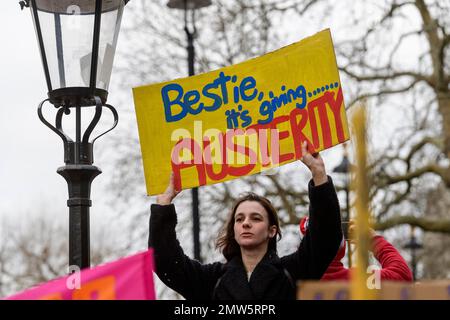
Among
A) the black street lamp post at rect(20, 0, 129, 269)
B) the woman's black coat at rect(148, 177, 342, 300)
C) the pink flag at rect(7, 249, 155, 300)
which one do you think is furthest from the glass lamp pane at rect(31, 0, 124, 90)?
the pink flag at rect(7, 249, 155, 300)

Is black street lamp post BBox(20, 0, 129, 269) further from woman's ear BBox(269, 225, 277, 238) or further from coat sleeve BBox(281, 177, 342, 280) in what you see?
coat sleeve BBox(281, 177, 342, 280)

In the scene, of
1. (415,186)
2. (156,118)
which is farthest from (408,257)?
(156,118)

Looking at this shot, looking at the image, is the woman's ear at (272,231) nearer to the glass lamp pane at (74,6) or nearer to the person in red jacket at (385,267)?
the person in red jacket at (385,267)

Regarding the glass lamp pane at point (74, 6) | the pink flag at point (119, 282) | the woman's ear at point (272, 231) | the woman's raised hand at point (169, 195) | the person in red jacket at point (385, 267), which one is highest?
the glass lamp pane at point (74, 6)

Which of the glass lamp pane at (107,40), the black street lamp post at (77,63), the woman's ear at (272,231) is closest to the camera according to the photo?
the woman's ear at (272,231)

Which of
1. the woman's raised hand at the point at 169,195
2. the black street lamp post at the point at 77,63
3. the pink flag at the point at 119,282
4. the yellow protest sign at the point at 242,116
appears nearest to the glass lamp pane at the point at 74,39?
the black street lamp post at the point at 77,63

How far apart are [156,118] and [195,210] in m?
6.92

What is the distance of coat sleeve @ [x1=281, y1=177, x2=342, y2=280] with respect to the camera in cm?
520

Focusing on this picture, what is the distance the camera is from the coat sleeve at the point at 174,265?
5.59m

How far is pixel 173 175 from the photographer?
6.09 metres

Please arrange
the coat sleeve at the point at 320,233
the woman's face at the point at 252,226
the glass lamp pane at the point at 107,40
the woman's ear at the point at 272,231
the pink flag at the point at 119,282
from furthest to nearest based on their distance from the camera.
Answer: the glass lamp pane at the point at 107,40 → the woman's ear at the point at 272,231 → the woman's face at the point at 252,226 → the coat sleeve at the point at 320,233 → the pink flag at the point at 119,282

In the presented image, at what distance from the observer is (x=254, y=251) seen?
216 inches

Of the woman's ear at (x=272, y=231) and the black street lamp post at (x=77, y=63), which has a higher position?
the black street lamp post at (x=77, y=63)

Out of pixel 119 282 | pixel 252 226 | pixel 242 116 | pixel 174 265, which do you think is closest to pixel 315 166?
pixel 252 226
